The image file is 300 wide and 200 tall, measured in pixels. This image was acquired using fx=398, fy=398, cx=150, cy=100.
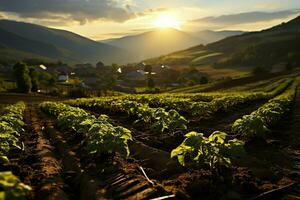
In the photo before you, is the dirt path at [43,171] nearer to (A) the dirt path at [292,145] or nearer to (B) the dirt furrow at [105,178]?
(B) the dirt furrow at [105,178]

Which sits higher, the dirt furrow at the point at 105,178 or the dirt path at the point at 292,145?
the dirt furrow at the point at 105,178

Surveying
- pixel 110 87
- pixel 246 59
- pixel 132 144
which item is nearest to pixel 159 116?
pixel 132 144

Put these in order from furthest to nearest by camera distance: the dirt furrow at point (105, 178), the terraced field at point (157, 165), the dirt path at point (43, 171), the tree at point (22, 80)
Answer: the tree at point (22, 80) < the dirt path at point (43, 171) < the dirt furrow at point (105, 178) < the terraced field at point (157, 165)

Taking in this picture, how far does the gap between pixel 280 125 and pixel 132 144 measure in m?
10.3

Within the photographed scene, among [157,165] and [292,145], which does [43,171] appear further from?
[292,145]

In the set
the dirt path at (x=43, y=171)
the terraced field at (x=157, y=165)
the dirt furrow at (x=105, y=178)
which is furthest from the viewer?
the dirt path at (x=43, y=171)

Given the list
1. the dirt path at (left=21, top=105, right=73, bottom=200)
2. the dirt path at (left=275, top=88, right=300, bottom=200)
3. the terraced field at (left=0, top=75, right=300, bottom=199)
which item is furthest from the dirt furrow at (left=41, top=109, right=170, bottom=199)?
the dirt path at (left=275, top=88, right=300, bottom=200)

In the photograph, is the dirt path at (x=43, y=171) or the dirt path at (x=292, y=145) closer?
the dirt path at (x=292, y=145)

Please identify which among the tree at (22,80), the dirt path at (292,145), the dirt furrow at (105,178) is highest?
the tree at (22,80)

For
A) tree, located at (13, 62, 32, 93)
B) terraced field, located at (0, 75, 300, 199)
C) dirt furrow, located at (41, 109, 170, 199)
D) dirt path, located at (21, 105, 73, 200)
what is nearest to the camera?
terraced field, located at (0, 75, 300, 199)

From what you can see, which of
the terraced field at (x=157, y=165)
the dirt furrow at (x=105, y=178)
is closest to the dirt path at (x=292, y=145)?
the terraced field at (x=157, y=165)

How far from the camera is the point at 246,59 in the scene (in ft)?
654

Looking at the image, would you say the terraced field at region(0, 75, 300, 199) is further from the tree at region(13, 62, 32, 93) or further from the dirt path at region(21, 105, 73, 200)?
the tree at region(13, 62, 32, 93)

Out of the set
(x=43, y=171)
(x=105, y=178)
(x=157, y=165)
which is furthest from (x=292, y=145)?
(x=43, y=171)
